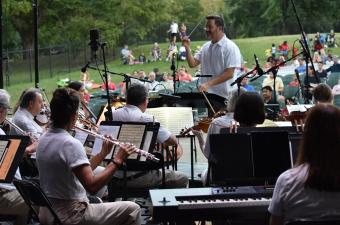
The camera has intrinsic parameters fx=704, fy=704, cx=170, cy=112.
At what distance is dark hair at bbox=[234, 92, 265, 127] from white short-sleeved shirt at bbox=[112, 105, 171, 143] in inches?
56.5

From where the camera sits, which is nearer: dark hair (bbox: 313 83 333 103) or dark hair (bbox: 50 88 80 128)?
dark hair (bbox: 50 88 80 128)

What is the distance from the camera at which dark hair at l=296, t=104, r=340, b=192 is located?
11.9ft

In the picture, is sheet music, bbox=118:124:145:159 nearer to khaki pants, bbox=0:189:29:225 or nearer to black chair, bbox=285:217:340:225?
khaki pants, bbox=0:189:29:225

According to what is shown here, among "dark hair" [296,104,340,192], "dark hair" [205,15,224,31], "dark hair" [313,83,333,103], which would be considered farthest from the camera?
"dark hair" [205,15,224,31]

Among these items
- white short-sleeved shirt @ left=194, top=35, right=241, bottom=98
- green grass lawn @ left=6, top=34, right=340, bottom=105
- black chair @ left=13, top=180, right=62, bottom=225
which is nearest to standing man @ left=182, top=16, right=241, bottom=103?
white short-sleeved shirt @ left=194, top=35, right=241, bottom=98

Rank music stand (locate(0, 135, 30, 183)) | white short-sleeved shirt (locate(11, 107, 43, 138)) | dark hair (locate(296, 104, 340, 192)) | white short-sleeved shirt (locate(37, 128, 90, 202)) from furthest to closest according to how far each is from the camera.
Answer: white short-sleeved shirt (locate(11, 107, 43, 138)) → music stand (locate(0, 135, 30, 183)) → white short-sleeved shirt (locate(37, 128, 90, 202)) → dark hair (locate(296, 104, 340, 192))

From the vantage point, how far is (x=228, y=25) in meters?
52.9

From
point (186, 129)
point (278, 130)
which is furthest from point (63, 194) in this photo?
point (186, 129)

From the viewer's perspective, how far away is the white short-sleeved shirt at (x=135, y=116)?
23.3 feet

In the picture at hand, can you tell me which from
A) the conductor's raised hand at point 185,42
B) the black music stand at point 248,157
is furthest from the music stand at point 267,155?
the conductor's raised hand at point 185,42

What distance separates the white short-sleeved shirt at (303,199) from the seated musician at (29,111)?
386 cm

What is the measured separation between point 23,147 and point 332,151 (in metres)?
2.67

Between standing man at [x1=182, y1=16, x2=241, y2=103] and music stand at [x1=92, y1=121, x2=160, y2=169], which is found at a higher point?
standing man at [x1=182, y1=16, x2=241, y2=103]

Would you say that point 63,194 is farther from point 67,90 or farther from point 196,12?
point 196,12
